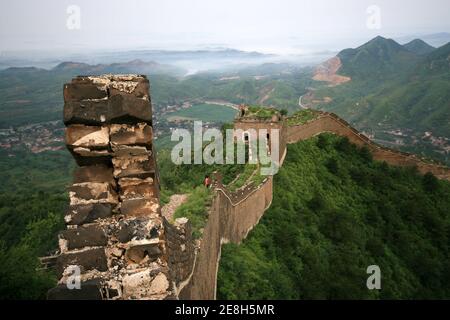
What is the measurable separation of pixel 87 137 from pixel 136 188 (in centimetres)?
71

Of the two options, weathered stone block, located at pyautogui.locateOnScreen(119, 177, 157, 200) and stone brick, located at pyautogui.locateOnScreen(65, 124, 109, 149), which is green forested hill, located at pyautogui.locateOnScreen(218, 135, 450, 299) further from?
stone brick, located at pyautogui.locateOnScreen(65, 124, 109, 149)

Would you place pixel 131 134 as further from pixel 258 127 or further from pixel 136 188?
pixel 258 127

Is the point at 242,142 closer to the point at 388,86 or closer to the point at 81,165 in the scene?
the point at 81,165

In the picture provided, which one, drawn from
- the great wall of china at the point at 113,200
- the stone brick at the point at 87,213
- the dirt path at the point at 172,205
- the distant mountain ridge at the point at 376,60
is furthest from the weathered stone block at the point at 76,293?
the distant mountain ridge at the point at 376,60

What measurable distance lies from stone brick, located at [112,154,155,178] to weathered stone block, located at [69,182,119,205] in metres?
0.18

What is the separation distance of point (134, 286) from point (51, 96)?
14253cm

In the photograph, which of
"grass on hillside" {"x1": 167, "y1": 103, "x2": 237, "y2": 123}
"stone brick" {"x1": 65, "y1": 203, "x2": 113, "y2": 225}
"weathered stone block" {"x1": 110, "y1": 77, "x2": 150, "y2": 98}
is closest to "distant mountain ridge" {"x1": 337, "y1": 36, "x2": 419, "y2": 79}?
"grass on hillside" {"x1": 167, "y1": 103, "x2": 237, "y2": 123}

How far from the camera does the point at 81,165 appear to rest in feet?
14.4

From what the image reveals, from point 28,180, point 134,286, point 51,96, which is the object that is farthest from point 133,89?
point 51,96

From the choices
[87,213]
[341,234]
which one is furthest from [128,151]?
[341,234]

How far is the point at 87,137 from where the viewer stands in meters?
4.29

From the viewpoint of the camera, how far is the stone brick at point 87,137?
4.27 metres

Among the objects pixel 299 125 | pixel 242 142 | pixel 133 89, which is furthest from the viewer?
pixel 299 125

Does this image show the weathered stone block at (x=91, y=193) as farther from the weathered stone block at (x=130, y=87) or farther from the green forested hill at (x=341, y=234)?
the green forested hill at (x=341, y=234)
